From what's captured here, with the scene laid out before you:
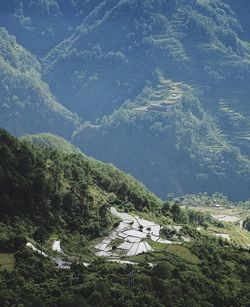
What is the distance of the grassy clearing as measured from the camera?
65500mm

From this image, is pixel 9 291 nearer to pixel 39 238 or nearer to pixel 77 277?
pixel 77 277

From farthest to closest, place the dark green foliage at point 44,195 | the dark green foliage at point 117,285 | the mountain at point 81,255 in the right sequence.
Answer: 1. the dark green foliage at point 44,195
2. the mountain at point 81,255
3. the dark green foliage at point 117,285

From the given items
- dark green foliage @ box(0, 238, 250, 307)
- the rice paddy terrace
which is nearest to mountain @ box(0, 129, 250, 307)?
dark green foliage @ box(0, 238, 250, 307)

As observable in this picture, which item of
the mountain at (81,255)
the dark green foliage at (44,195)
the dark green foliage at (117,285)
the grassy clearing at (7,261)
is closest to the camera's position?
the dark green foliage at (117,285)

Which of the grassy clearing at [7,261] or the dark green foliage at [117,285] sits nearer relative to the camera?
the dark green foliage at [117,285]

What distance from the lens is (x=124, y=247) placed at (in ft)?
295

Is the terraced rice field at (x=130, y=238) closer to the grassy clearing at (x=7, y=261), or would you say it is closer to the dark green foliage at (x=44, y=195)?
the dark green foliage at (x=44, y=195)

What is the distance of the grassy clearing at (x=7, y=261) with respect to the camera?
65.5 metres

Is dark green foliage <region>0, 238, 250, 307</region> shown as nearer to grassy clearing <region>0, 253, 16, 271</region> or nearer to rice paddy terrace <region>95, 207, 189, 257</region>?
grassy clearing <region>0, 253, 16, 271</region>

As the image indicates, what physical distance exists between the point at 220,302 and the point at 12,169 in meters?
36.1

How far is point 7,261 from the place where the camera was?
67.4 meters

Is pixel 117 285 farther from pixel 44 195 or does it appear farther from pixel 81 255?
pixel 44 195

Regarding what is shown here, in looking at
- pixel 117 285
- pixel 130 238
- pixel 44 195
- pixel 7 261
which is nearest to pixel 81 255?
pixel 44 195

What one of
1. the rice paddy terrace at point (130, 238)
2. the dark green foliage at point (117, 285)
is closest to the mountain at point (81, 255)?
the dark green foliage at point (117, 285)
